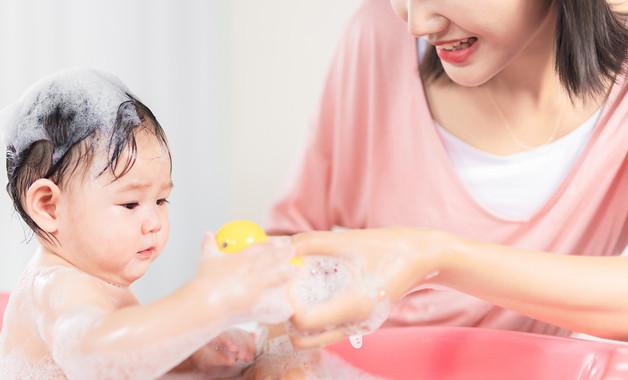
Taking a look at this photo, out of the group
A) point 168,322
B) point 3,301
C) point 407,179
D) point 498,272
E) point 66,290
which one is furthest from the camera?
point 407,179

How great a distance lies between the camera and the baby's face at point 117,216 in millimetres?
899

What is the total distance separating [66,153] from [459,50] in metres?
0.53

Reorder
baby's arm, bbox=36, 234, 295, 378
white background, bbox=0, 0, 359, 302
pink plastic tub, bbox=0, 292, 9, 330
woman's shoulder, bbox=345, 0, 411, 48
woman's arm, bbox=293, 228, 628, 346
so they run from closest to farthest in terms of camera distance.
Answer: baby's arm, bbox=36, 234, 295, 378
woman's arm, bbox=293, 228, 628, 346
pink plastic tub, bbox=0, 292, 9, 330
woman's shoulder, bbox=345, 0, 411, 48
white background, bbox=0, 0, 359, 302

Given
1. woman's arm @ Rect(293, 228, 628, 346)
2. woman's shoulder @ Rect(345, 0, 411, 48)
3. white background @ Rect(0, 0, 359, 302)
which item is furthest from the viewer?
white background @ Rect(0, 0, 359, 302)

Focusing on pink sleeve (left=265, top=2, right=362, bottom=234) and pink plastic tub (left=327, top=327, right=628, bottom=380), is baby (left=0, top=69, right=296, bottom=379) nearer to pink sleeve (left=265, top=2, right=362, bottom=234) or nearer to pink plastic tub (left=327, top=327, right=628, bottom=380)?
pink plastic tub (left=327, top=327, right=628, bottom=380)

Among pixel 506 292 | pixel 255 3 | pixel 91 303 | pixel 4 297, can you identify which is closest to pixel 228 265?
pixel 91 303

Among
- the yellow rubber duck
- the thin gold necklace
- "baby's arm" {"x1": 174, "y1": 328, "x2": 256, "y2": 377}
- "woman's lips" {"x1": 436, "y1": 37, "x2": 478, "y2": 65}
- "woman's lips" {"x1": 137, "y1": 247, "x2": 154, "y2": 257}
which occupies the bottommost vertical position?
"baby's arm" {"x1": 174, "y1": 328, "x2": 256, "y2": 377}

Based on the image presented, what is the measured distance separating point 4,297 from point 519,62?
923mm

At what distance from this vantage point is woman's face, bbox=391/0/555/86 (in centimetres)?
96

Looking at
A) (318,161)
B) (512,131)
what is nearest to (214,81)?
(318,161)

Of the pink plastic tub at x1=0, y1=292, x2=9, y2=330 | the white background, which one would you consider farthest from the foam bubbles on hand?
the white background

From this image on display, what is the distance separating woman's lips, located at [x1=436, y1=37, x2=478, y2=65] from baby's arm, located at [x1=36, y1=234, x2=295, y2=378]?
0.40 meters

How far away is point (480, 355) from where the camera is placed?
3.46 feet

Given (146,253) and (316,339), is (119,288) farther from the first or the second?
(316,339)
